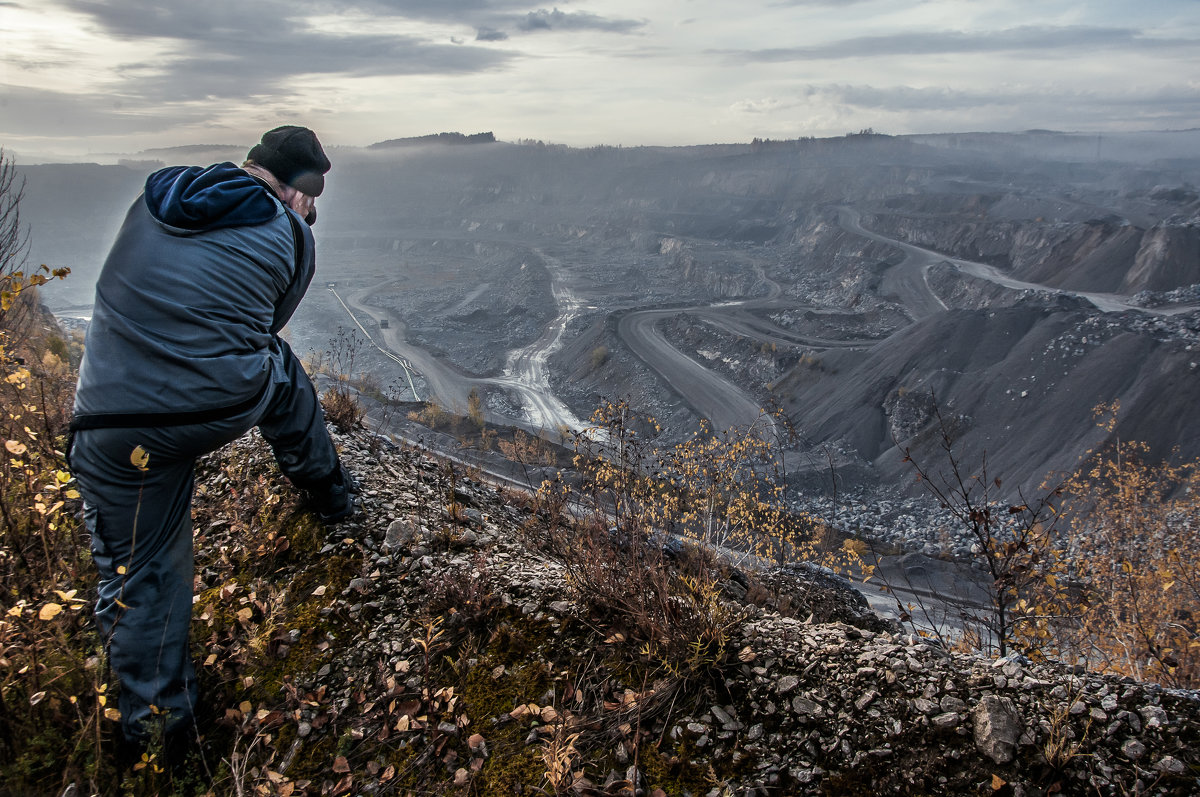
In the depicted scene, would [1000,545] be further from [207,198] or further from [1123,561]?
[207,198]

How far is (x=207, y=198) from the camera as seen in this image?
227 cm

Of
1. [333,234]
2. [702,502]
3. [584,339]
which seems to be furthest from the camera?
[333,234]

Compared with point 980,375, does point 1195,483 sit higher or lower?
lower

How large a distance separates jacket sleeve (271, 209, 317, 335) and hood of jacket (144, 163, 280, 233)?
13 centimetres

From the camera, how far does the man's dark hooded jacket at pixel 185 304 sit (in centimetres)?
215

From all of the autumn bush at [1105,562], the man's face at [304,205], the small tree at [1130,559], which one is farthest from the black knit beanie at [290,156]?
the small tree at [1130,559]

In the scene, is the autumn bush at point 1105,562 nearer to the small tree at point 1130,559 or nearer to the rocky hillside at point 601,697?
the small tree at point 1130,559

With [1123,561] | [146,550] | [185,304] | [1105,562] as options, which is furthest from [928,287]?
[146,550]

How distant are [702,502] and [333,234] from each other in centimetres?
14258

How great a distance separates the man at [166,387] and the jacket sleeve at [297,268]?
0.12ft

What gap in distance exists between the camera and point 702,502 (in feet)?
20.1

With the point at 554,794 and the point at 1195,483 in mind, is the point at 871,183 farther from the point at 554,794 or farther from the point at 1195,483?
the point at 554,794

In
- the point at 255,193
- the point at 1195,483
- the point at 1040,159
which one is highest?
the point at 1040,159

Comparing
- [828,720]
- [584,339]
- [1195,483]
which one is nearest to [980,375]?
[1195,483]
